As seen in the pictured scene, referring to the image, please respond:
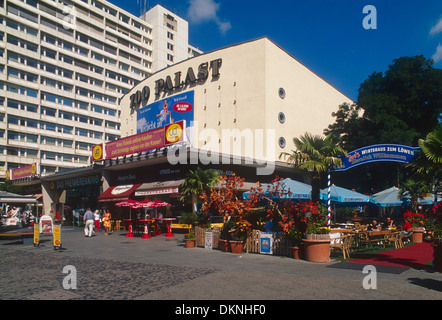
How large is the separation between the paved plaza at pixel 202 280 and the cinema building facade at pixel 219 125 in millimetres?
11307

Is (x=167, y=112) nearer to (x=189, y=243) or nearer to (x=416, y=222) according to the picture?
(x=189, y=243)

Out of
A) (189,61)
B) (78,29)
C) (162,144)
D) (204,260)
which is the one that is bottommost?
(204,260)

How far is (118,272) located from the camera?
31.4 feet

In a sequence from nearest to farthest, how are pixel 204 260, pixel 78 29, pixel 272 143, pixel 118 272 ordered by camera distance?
1. pixel 118 272
2. pixel 204 260
3. pixel 272 143
4. pixel 78 29

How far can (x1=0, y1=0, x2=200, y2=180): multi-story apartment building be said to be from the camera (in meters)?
62.9

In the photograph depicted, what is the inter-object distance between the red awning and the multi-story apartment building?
1378 inches

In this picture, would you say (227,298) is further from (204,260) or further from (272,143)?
(272,143)

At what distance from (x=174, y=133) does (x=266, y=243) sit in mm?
12020

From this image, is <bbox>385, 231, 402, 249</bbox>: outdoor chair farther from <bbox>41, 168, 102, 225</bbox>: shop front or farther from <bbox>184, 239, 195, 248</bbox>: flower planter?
<bbox>41, 168, 102, 225</bbox>: shop front

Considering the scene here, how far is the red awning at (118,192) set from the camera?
2720 centimetres

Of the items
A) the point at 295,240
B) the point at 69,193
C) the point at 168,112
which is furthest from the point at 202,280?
the point at 69,193

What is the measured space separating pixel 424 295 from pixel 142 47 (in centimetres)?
8744
